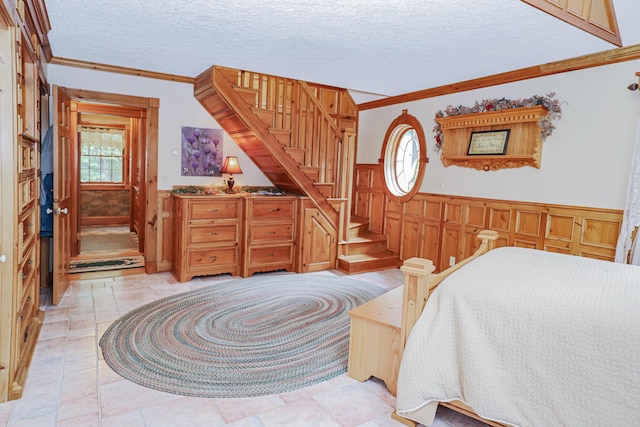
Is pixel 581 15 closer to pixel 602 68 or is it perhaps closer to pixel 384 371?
pixel 602 68

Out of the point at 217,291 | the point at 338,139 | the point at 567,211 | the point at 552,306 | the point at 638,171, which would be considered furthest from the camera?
the point at 338,139

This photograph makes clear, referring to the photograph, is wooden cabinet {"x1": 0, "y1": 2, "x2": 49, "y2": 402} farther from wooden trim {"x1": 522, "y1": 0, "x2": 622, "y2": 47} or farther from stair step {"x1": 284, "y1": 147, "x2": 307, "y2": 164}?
wooden trim {"x1": 522, "y1": 0, "x2": 622, "y2": 47}

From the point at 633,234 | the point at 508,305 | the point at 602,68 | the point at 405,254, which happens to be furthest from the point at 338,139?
the point at 508,305

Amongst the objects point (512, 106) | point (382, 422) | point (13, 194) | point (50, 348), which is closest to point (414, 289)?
point (382, 422)

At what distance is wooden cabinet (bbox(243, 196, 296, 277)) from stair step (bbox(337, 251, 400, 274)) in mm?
699

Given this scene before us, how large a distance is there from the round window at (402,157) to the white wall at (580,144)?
99 centimetres

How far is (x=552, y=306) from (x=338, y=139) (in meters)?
4.07

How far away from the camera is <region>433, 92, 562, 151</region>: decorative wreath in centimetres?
398

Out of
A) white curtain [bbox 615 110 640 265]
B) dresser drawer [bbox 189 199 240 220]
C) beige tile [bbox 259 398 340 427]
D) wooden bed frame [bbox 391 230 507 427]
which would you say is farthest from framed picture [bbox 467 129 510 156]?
beige tile [bbox 259 398 340 427]

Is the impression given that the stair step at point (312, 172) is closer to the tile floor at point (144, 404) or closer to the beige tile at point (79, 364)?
the tile floor at point (144, 404)

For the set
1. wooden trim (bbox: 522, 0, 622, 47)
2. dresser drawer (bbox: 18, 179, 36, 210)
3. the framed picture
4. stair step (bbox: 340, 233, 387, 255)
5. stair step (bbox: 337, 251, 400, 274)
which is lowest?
stair step (bbox: 337, 251, 400, 274)

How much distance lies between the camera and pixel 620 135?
3.52 meters

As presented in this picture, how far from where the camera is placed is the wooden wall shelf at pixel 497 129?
13.4 ft

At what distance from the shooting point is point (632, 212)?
3355 millimetres
